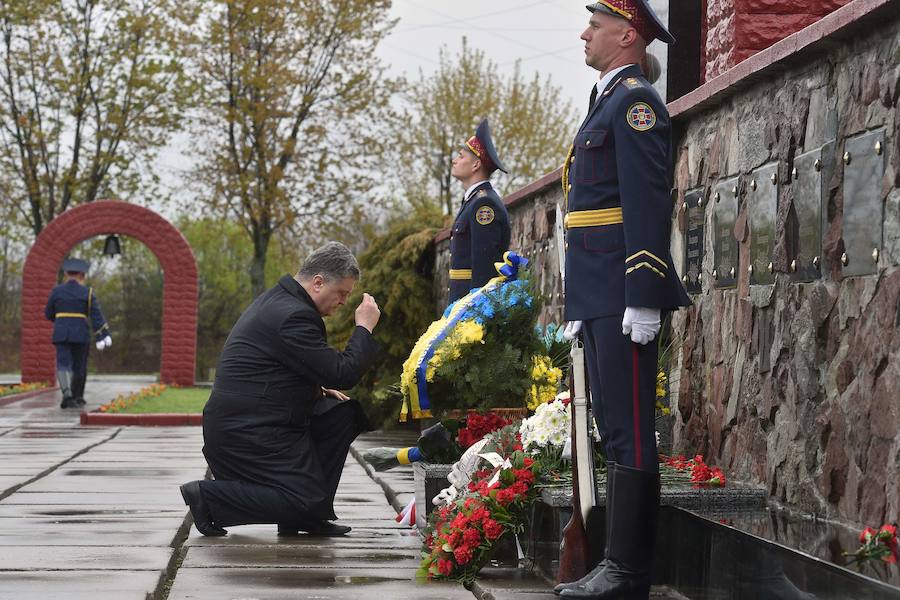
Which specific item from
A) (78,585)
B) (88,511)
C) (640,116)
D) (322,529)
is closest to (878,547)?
(640,116)

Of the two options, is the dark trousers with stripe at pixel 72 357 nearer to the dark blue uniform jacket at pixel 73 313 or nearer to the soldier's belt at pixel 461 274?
the dark blue uniform jacket at pixel 73 313

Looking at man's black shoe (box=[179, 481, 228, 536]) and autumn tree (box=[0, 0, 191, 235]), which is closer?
man's black shoe (box=[179, 481, 228, 536])

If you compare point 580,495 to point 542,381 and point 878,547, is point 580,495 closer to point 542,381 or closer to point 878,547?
point 878,547

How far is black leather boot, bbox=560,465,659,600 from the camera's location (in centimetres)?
434

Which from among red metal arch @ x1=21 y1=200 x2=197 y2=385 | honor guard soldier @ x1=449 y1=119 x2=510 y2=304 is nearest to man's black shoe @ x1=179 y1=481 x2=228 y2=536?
honor guard soldier @ x1=449 y1=119 x2=510 y2=304

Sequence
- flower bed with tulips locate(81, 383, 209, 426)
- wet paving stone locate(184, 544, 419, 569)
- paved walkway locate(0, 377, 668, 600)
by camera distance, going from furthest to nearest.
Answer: flower bed with tulips locate(81, 383, 209, 426), wet paving stone locate(184, 544, 419, 569), paved walkway locate(0, 377, 668, 600)

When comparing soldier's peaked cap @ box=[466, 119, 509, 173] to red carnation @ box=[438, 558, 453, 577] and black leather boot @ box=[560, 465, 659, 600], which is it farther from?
black leather boot @ box=[560, 465, 659, 600]

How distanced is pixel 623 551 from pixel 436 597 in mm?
830

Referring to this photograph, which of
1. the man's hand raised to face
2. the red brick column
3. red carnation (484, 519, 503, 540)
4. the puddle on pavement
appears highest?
the red brick column

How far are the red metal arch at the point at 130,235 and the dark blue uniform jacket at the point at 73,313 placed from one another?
5791 millimetres

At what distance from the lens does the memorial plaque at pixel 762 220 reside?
493 cm

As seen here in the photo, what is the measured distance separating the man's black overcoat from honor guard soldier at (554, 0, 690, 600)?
1.90m

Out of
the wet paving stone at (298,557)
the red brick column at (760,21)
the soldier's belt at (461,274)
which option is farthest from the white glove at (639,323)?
the soldier's belt at (461,274)

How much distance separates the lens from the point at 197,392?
21375mm
